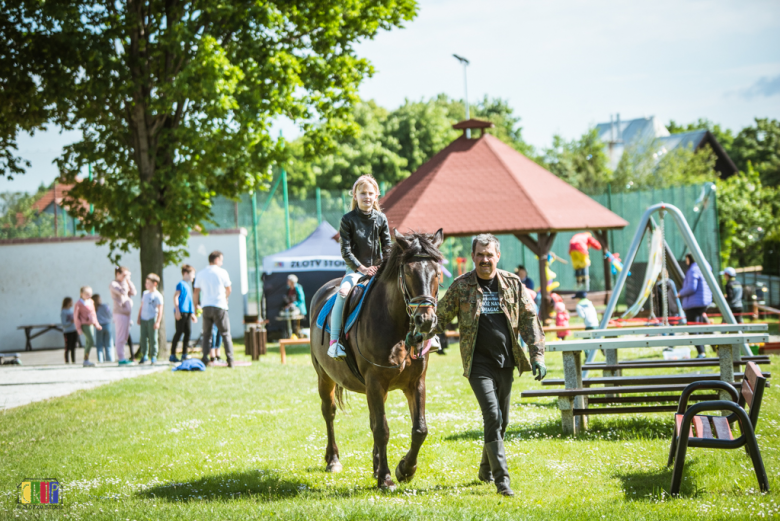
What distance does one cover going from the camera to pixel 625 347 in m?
7.27

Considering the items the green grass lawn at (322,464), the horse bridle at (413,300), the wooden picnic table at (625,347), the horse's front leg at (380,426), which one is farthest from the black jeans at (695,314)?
the horse bridle at (413,300)

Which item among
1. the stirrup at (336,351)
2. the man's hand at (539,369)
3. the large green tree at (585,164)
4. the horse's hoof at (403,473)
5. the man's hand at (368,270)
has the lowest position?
the horse's hoof at (403,473)

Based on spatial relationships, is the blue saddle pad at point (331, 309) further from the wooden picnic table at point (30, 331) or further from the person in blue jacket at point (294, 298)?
the wooden picnic table at point (30, 331)

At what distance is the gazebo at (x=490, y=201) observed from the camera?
62.9 feet

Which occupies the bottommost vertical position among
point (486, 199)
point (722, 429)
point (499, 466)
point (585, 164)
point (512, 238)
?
point (499, 466)

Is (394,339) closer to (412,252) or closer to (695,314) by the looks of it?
(412,252)

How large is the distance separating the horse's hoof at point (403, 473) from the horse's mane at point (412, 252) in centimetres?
162

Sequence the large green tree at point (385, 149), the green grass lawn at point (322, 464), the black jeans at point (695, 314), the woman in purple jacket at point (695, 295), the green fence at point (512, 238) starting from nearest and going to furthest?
the green grass lawn at point (322, 464) → the woman in purple jacket at point (695, 295) → the black jeans at point (695, 314) → the green fence at point (512, 238) → the large green tree at point (385, 149)

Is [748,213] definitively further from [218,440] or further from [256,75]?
[218,440]

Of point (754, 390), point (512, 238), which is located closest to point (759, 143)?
point (512, 238)

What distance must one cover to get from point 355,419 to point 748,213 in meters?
27.7

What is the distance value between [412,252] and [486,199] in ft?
49.8

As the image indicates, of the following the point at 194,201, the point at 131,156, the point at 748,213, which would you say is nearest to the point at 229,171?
the point at 194,201

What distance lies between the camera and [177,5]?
1656 cm
